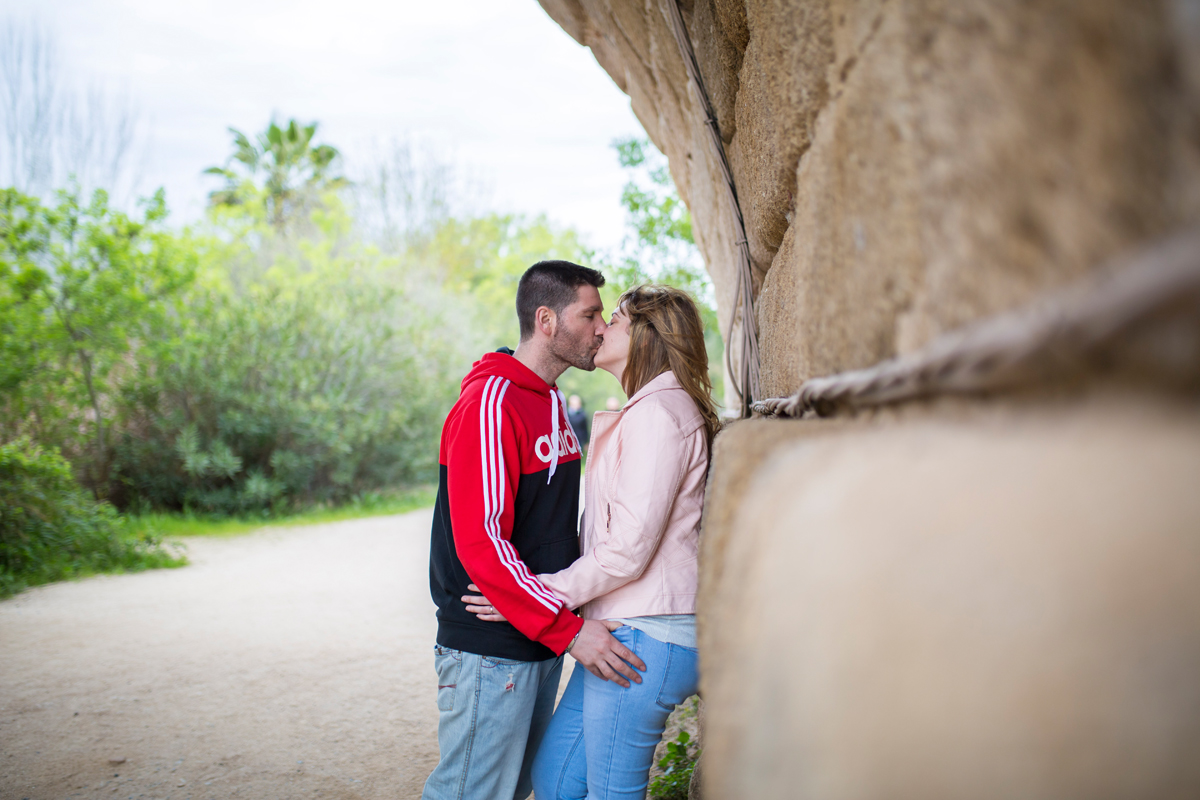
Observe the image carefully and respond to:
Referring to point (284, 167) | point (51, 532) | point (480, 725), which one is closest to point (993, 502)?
point (480, 725)

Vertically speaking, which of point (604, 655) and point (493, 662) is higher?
point (604, 655)

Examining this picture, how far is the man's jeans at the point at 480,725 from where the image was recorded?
6.73 feet

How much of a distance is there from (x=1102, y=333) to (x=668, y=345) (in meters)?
1.76

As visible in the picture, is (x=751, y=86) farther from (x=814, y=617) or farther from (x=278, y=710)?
(x=278, y=710)

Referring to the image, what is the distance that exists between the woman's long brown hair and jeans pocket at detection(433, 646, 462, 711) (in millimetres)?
928

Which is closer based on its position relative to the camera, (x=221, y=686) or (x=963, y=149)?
(x=963, y=149)

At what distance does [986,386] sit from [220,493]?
12.7 meters

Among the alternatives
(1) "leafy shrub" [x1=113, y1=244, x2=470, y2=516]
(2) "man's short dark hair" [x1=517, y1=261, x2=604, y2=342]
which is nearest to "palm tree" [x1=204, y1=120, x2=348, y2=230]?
(1) "leafy shrub" [x1=113, y1=244, x2=470, y2=516]

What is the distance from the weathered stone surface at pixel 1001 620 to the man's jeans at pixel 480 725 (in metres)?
1.61

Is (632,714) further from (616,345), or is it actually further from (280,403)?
(280,403)

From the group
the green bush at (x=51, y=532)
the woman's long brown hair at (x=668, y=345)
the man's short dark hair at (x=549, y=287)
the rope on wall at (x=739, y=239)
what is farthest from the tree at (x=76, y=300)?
the rope on wall at (x=739, y=239)

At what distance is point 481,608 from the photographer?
2.04 metres

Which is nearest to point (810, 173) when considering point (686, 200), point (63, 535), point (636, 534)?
point (636, 534)

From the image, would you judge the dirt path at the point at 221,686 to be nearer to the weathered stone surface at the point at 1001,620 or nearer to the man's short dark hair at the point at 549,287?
the man's short dark hair at the point at 549,287
